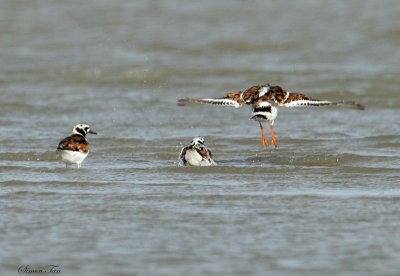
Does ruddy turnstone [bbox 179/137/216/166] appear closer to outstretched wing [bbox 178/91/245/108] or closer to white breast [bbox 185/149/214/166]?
white breast [bbox 185/149/214/166]

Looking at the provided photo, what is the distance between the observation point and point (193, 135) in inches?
624

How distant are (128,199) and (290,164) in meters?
3.10

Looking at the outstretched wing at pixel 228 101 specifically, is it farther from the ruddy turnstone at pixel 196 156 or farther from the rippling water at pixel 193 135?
the ruddy turnstone at pixel 196 156

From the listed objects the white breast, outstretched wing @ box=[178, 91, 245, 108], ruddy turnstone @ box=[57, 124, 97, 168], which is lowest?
the white breast

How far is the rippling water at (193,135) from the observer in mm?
8555

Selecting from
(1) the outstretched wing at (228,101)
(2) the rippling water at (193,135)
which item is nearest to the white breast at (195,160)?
(2) the rippling water at (193,135)

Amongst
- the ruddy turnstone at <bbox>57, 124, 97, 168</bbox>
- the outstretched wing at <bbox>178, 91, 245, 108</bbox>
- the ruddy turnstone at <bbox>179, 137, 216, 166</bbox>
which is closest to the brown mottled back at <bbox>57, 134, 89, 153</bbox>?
the ruddy turnstone at <bbox>57, 124, 97, 168</bbox>

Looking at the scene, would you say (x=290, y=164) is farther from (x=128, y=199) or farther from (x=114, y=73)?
(x=114, y=73)

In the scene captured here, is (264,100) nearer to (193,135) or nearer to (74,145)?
(193,135)

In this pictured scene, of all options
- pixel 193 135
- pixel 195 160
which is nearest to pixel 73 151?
pixel 195 160

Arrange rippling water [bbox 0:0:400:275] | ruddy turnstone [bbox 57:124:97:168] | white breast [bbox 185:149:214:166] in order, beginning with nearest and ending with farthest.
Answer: rippling water [bbox 0:0:400:275] → white breast [bbox 185:149:214:166] → ruddy turnstone [bbox 57:124:97:168]

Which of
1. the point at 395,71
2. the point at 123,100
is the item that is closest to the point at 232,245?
the point at 123,100

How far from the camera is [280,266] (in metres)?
8.05

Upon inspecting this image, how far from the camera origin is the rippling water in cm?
855
